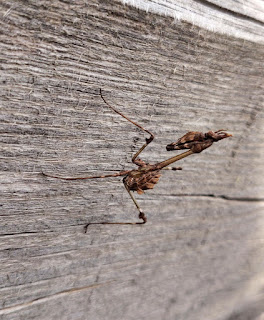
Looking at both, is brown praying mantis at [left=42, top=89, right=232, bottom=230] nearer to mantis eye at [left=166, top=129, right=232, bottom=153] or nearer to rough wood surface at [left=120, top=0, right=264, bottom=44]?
mantis eye at [left=166, top=129, right=232, bottom=153]

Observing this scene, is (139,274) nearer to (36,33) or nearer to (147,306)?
(147,306)

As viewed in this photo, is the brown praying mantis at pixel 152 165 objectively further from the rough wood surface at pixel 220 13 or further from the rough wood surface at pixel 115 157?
the rough wood surface at pixel 220 13

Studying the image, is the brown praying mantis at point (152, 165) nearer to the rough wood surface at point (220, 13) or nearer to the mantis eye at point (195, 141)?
the mantis eye at point (195, 141)

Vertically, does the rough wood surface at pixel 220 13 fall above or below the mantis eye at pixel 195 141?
above

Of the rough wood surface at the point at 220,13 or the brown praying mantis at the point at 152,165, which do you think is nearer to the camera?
the rough wood surface at the point at 220,13

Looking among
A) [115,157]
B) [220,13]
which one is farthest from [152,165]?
[220,13]

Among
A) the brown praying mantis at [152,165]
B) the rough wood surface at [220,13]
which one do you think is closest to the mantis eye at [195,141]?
the brown praying mantis at [152,165]

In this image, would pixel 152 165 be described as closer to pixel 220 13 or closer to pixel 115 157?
pixel 115 157

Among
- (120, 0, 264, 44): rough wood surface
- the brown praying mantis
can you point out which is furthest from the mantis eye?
(120, 0, 264, 44): rough wood surface

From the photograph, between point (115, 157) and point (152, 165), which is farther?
point (152, 165)
